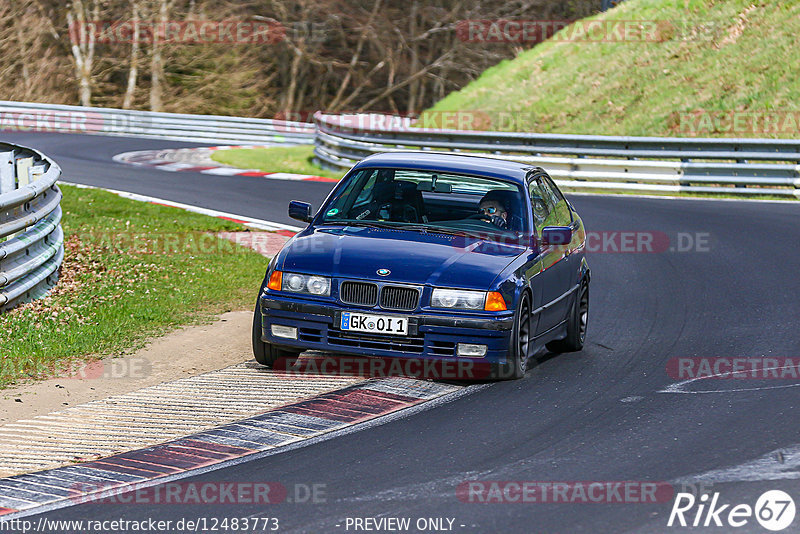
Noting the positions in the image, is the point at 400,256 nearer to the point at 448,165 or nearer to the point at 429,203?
the point at 429,203

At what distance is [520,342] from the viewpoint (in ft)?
27.4

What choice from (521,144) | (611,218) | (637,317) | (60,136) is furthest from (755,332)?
(60,136)

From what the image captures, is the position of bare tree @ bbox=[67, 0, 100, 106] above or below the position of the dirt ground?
above

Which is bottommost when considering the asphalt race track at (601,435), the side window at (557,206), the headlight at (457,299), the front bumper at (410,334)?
the asphalt race track at (601,435)

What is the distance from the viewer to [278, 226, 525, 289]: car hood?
8148 mm

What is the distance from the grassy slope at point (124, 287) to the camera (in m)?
9.32

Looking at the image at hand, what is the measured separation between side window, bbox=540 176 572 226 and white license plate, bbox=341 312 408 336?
2342 mm

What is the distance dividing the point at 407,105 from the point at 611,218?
33.8 metres

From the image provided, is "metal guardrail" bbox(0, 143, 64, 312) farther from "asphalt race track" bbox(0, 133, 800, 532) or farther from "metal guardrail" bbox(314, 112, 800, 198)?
"metal guardrail" bbox(314, 112, 800, 198)

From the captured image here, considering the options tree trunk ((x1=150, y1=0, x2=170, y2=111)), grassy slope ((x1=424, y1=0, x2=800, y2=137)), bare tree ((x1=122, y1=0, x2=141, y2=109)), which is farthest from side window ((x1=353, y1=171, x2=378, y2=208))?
bare tree ((x1=122, y1=0, x2=141, y2=109))

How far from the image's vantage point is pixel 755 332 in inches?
404

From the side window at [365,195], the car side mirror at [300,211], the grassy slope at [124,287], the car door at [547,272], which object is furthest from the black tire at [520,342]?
the grassy slope at [124,287]

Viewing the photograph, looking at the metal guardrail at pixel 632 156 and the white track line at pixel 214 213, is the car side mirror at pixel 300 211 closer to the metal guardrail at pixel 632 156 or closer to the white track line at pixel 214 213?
the white track line at pixel 214 213

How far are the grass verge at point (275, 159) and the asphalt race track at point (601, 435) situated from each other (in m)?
13.7
